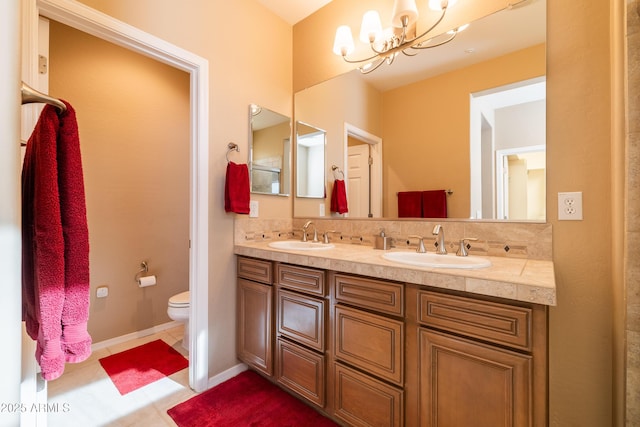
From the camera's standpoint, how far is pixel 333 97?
2.19 m

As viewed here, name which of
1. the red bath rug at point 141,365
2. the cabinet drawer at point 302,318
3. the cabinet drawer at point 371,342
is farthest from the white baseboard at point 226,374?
the cabinet drawer at point 371,342

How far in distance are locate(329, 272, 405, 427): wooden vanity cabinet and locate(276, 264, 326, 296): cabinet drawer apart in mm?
86

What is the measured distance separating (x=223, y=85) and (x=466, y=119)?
Answer: 62.3 inches

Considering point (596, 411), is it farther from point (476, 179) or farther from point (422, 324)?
point (476, 179)

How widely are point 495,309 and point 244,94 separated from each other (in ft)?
6.61

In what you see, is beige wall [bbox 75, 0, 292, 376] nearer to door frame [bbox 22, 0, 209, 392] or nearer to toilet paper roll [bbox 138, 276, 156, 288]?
door frame [bbox 22, 0, 209, 392]

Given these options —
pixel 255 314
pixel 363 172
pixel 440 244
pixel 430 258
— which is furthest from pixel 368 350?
pixel 363 172

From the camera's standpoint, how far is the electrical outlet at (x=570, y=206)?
1.23 metres

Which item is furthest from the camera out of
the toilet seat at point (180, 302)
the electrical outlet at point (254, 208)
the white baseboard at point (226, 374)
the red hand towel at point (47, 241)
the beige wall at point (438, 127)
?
the toilet seat at point (180, 302)

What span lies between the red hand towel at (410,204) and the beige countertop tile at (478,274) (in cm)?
49

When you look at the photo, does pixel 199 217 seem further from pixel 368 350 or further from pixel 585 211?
pixel 585 211

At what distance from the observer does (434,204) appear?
1694 mm

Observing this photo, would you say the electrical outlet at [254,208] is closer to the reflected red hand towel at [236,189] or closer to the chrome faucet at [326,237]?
the reflected red hand towel at [236,189]

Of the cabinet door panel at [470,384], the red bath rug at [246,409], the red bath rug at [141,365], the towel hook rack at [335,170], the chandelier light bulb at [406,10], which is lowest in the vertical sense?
the red bath rug at [246,409]
